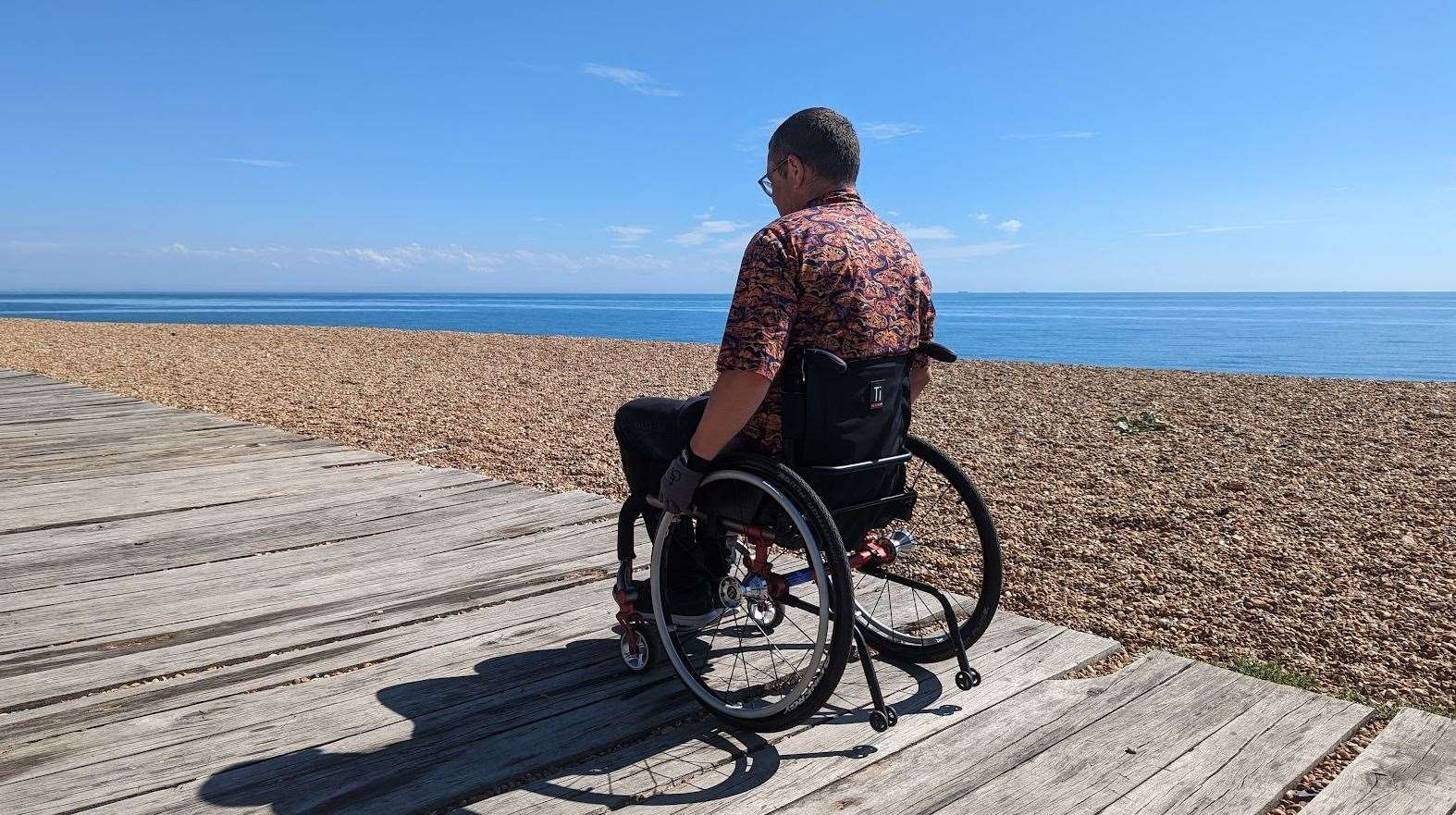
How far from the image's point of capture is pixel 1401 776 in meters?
2.12

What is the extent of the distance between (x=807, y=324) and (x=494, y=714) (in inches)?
50.7

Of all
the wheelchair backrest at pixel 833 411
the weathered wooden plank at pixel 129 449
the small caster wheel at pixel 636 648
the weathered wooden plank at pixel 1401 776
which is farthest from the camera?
the weathered wooden plank at pixel 129 449

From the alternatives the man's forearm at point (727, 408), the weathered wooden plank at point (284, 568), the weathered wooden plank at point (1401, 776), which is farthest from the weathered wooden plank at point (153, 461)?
the weathered wooden plank at point (1401, 776)

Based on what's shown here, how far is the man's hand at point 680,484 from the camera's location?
2207 millimetres

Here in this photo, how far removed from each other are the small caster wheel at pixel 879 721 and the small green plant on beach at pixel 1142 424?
6824mm

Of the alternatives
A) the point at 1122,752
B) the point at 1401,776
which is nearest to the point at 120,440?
the point at 1122,752

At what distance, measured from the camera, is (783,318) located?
208cm

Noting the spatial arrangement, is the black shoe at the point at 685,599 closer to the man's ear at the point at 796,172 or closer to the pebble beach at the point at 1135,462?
the man's ear at the point at 796,172

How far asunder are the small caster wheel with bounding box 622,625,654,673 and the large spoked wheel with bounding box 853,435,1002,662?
59 cm

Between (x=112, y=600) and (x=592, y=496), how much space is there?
6.77 ft

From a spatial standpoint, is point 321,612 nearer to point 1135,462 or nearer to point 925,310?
point 925,310

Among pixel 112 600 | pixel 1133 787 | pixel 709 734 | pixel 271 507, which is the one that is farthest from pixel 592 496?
pixel 1133 787

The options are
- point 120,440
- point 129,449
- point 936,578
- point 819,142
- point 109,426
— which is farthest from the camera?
point 109,426

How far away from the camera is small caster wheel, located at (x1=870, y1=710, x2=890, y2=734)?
84.7 inches
